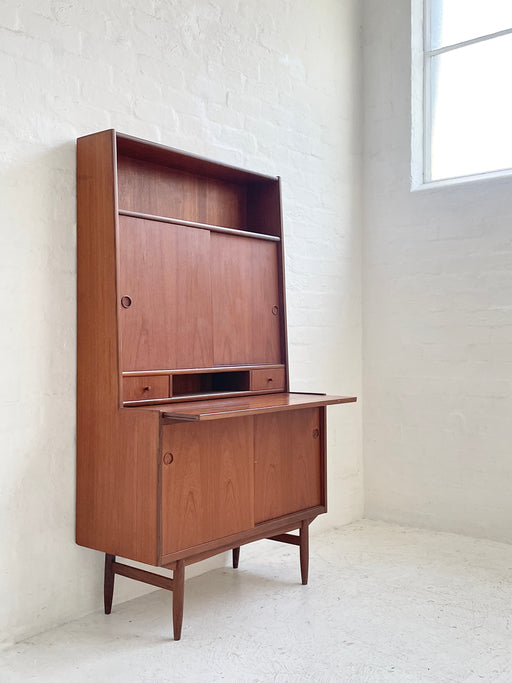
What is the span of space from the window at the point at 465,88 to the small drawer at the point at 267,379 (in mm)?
1909

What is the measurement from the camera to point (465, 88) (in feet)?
14.8

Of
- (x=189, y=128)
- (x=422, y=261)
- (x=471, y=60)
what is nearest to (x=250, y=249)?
(x=189, y=128)

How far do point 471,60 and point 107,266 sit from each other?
2.91 m

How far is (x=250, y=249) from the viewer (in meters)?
3.51

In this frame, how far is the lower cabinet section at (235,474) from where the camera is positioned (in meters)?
2.79

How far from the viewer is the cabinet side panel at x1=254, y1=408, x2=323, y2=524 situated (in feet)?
10.6

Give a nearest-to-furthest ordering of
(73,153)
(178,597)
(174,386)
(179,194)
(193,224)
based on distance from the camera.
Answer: (178,597)
(73,153)
(193,224)
(174,386)
(179,194)

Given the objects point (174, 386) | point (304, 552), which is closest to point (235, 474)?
point (174, 386)

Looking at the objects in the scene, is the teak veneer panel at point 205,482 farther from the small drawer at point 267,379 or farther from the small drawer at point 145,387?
the small drawer at point 267,379

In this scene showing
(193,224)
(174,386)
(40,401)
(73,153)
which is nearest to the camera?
(40,401)

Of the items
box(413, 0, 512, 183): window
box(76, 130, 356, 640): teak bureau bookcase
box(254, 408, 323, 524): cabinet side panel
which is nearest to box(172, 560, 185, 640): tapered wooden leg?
box(76, 130, 356, 640): teak bureau bookcase

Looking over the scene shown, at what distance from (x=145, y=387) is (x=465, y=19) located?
3.23 meters

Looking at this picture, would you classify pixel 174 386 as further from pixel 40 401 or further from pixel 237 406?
pixel 40 401

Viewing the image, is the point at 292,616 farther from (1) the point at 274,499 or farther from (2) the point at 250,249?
(2) the point at 250,249
